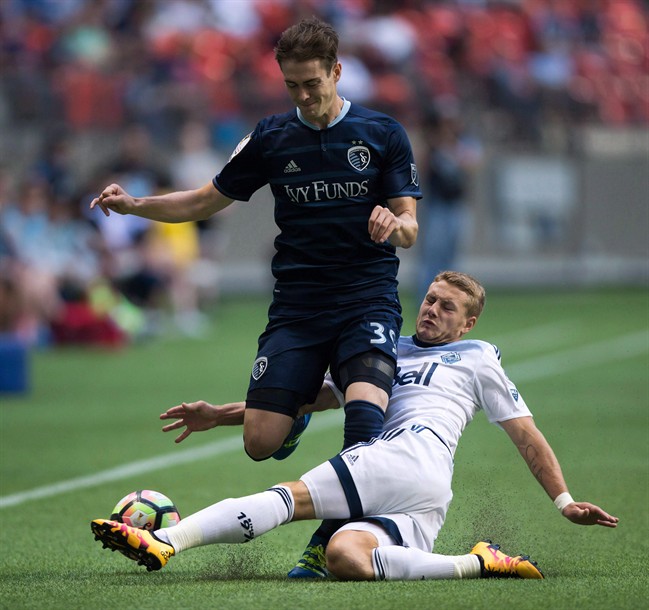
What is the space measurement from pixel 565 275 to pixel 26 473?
14.8 meters

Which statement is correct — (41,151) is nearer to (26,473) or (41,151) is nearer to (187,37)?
(187,37)

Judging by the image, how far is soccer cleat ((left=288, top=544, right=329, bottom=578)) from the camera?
17.6ft

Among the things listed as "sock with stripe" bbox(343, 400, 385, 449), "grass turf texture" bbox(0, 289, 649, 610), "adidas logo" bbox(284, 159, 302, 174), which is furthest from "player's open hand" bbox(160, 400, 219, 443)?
"adidas logo" bbox(284, 159, 302, 174)

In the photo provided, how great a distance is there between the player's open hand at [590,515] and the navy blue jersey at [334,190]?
1.36 metres

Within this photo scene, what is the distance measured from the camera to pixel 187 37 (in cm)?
2319

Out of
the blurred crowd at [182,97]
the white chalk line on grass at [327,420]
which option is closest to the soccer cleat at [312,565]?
the white chalk line on grass at [327,420]

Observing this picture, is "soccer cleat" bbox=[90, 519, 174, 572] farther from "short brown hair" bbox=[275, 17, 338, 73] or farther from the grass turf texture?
"short brown hair" bbox=[275, 17, 338, 73]

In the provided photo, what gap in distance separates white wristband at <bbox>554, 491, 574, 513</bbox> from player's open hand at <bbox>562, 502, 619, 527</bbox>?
7cm

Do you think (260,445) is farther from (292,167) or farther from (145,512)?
(292,167)

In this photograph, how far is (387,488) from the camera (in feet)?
17.3

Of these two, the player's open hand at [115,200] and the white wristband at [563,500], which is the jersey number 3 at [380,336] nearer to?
the white wristband at [563,500]

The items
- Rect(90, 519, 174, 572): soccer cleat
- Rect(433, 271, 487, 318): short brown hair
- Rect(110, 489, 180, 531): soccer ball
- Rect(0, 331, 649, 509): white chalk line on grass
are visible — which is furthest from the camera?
Rect(0, 331, 649, 509): white chalk line on grass

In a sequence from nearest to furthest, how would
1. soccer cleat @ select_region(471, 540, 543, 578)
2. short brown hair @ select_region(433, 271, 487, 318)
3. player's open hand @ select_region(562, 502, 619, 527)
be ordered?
player's open hand @ select_region(562, 502, 619, 527) → soccer cleat @ select_region(471, 540, 543, 578) → short brown hair @ select_region(433, 271, 487, 318)

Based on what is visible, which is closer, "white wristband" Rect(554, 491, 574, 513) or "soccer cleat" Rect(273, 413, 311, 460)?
"white wristband" Rect(554, 491, 574, 513)
